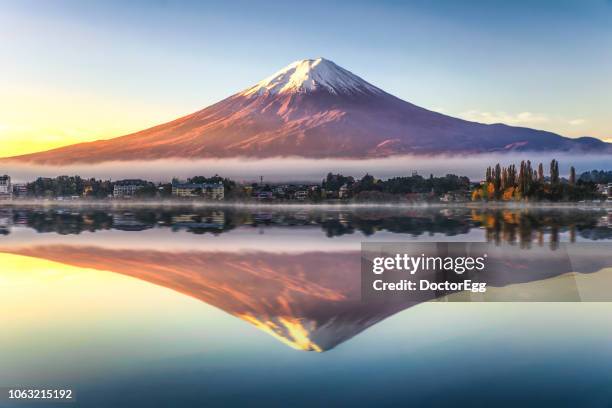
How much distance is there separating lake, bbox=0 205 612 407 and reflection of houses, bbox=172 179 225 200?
42.6 meters

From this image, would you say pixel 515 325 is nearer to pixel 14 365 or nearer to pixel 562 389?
pixel 562 389

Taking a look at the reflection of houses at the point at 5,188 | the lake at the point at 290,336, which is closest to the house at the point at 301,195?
the reflection of houses at the point at 5,188

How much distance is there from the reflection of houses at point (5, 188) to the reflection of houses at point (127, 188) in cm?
1066

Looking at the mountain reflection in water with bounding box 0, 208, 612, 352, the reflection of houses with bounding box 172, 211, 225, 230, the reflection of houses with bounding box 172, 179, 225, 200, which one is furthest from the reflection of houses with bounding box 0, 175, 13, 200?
the mountain reflection in water with bounding box 0, 208, 612, 352

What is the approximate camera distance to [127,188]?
2393 inches

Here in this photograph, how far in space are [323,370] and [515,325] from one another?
330cm

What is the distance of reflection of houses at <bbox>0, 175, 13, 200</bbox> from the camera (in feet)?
199

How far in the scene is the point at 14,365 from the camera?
22.2ft

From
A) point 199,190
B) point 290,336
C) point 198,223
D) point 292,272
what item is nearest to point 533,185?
point 198,223

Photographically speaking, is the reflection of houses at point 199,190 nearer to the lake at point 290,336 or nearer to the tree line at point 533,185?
the tree line at point 533,185

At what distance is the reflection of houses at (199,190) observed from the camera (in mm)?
58094

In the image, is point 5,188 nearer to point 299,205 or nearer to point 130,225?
point 299,205

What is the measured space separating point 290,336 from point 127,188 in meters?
55.6

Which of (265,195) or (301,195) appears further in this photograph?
(265,195)
